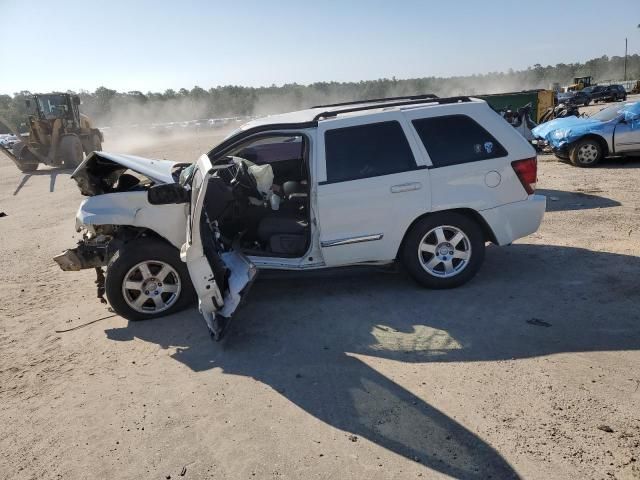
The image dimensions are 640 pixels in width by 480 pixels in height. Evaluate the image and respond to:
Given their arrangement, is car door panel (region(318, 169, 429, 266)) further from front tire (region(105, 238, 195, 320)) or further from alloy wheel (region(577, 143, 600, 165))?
alloy wheel (region(577, 143, 600, 165))

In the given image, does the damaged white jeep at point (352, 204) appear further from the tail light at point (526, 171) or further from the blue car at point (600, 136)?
the blue car at point (600, 136)

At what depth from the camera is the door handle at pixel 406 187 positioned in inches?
186

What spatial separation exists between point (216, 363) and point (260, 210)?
1872 mm

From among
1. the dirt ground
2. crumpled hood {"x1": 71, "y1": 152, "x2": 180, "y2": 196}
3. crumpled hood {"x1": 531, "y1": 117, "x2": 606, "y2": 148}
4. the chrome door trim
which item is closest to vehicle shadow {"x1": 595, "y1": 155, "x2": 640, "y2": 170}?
crumpled hood {"x1": 531, "y1": 117, "x2": 606, "y2": 148}

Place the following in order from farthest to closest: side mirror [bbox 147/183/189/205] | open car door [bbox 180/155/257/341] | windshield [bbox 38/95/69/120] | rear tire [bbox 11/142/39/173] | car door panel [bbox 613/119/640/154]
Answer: windshield [bbox 38/95/69/120] < rear tire [bbox 11/142/39/173] < car door panel [bbox 613/119/640/154] < side mirror [bbox 147/183/189/205] < open car door [bbox 180/155/257/341]

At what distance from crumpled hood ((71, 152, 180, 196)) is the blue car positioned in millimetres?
9643

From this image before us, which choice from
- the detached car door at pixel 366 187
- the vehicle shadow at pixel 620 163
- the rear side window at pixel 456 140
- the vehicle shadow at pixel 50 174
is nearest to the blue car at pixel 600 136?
the vehicle shadow at pixel 620 163

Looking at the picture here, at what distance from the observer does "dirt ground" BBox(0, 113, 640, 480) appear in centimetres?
285

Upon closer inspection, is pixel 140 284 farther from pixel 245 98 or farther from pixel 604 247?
pixel 245 98

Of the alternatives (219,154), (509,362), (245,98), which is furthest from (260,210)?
(245,98)

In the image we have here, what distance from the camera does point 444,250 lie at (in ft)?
16.2

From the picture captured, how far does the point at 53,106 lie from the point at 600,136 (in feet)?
64.5

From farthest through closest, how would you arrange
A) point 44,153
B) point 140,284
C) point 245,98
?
point 245,98 < point 44,153 < point 140,284

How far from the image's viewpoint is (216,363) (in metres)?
4.03
